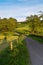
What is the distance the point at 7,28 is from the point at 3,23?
3408 mm

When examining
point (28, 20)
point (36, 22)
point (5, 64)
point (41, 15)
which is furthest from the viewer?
point (28, 20)

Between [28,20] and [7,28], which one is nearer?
[28,20]

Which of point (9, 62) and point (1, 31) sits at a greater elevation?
point (9, 62)

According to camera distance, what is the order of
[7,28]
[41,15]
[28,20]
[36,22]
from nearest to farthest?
[41,15]
[36,22]
[28,20]
[7,28]

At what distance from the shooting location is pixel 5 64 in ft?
44.1

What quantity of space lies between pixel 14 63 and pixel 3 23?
4182 inches

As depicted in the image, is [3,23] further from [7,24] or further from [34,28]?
[34,28]

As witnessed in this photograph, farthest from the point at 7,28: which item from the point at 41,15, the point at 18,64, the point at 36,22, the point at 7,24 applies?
the point at 18,64

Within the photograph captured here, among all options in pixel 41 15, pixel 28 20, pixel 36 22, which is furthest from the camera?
pixel 28 20

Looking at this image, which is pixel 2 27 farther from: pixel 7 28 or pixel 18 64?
pixel 18 64

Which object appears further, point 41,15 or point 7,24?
point 7,24

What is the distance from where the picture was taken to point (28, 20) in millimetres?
110312

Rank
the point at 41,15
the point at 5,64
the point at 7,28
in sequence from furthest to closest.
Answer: the point at 7,28, the point at 41,15, the point at 5,64

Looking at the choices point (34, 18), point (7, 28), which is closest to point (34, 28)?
point (34, 18)
